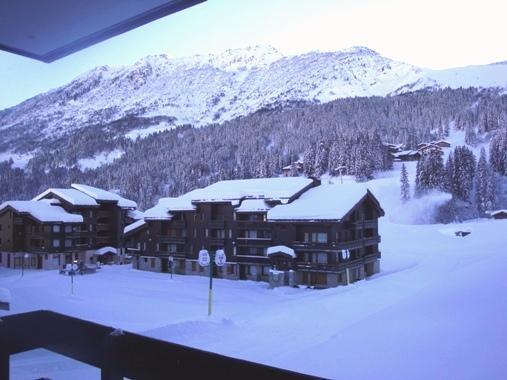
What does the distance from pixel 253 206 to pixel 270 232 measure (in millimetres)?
1749

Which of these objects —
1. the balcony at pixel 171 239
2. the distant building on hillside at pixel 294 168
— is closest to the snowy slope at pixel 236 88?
the distant building on hillside at pixel 294 168

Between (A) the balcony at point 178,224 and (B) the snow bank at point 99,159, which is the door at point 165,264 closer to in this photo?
(A) the balcony at point 178,224

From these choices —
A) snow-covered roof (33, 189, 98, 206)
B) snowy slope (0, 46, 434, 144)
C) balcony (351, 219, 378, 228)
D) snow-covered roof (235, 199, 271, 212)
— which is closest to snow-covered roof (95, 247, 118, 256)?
snow-covered roof (33, 189, 98, 206)

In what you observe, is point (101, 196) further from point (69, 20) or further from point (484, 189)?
point (484, 189)

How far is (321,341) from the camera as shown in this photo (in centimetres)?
762

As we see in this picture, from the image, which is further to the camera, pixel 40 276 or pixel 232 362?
pixel 40 276

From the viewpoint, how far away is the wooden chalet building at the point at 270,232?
2038 cm

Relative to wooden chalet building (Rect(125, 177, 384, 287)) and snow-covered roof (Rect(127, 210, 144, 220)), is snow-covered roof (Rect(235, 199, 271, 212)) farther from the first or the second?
snow-covered roof (Rect(127, 210, 144, 220))

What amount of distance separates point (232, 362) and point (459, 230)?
40243 millimetres

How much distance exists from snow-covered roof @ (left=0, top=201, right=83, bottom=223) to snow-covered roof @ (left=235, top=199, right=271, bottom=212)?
41.8 feet

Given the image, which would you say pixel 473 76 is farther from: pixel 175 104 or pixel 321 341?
pixel 321 341

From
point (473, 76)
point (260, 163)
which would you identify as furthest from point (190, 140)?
point (473, 76)

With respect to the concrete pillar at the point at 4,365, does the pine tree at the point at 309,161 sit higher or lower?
higher

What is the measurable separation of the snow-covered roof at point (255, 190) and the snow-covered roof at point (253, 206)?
344 mm
